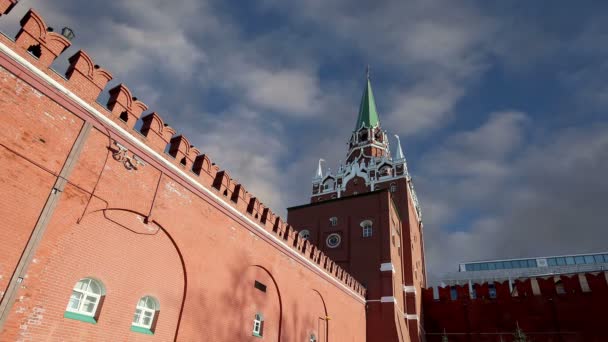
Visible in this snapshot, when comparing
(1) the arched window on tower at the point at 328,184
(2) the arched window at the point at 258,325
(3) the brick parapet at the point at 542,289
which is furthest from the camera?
(1) the arched window on tower at the point at 328,184

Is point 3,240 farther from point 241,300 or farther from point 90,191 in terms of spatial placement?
point 241,300

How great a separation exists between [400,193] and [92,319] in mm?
27366

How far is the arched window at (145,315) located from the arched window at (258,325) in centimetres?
460

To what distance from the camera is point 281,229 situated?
616 inches

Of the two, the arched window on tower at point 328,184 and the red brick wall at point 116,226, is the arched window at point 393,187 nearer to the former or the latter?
the arched window on tower at point 328,184

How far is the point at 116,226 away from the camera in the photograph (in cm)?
877

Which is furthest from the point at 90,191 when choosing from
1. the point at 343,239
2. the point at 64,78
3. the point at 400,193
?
the point at 400,193

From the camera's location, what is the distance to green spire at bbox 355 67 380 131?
44.0 m

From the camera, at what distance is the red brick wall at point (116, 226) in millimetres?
6988

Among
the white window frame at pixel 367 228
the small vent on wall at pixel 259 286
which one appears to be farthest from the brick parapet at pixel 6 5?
the white window frame at pixel 367 228

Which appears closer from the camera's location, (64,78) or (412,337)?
(64,78)

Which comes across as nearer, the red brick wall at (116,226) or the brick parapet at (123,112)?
the red brick wall at (116,226)

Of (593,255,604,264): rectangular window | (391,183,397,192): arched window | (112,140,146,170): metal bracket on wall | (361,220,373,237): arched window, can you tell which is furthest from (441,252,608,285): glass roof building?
(112,140,146,170): metal bracket on wall

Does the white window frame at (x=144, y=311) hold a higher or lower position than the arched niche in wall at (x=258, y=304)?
lower
